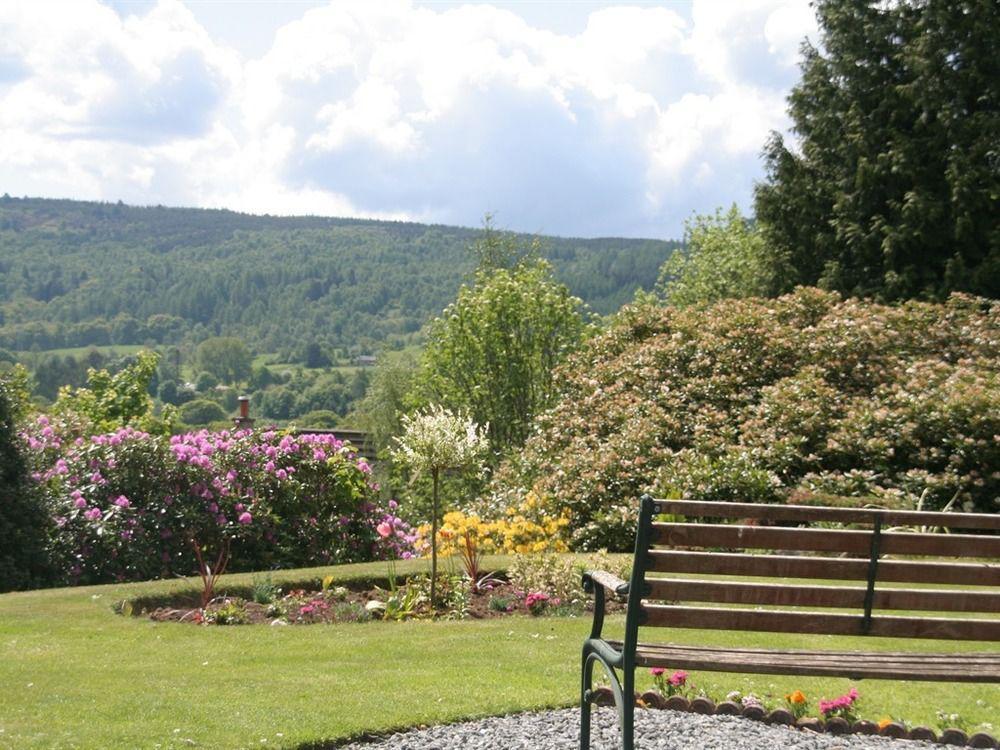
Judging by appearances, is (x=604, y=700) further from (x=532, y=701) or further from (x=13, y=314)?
(x=13, y=314)

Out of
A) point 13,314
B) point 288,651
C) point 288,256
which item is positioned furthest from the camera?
point 288,256

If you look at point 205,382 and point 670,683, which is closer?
point 670,683

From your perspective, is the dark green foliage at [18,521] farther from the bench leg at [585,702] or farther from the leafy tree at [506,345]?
the leafy tree at [506,345]

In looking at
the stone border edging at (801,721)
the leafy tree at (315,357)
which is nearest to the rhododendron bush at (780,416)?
the stone border edging at (801,721)

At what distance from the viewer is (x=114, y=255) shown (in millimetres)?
126000

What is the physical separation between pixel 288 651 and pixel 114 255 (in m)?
127

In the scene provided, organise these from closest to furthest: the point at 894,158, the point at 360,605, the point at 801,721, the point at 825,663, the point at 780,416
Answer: the point at 825,663, the point at 801,721, the point at 360,605, the point at 780,416, the point at 894,158

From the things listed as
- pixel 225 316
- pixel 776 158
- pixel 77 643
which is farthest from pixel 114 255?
pixel 77 643

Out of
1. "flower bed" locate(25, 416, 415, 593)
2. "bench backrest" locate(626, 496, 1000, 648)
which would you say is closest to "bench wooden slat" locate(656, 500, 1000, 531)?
"bench backrest" locate(626, 496, 1000, 648)

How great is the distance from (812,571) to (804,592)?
0.09m

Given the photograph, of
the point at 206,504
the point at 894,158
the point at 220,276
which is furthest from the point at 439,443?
the point at 220,276

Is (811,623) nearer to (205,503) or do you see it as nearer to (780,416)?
(780,416)

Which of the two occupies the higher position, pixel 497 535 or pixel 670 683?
pixel 670 683

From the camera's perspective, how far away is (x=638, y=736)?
199 inches
